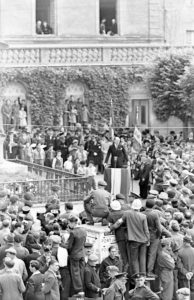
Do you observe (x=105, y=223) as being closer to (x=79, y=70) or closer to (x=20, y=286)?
(x=20, y=286)

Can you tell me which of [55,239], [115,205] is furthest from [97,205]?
[55,239]

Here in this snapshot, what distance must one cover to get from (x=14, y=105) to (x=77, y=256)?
92.3ft

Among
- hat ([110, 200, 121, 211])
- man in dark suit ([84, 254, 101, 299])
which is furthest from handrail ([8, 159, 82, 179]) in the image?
man in dark suit ([84, 254, 101, 299])

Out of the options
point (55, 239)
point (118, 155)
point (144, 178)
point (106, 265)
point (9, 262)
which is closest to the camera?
point (9, 262)

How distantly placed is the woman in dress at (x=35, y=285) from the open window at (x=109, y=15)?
37098 mm

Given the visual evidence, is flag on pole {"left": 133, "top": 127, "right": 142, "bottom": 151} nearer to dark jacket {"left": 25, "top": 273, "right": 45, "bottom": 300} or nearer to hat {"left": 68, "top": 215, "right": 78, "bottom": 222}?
hat {"left": 68, "top": 215, "right": 78, "bottom": 222}

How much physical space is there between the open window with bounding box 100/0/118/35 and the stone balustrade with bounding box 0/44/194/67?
15.0 ft

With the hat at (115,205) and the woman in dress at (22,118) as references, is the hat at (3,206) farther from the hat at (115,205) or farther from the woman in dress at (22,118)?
the woman in dress at (22,118)

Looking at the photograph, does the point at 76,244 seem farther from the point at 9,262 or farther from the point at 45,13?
the point at 45,13

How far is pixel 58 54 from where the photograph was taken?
5381 cm

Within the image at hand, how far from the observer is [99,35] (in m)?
58.2

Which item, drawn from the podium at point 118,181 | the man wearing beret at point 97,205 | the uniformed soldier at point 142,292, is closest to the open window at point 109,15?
the podium at point 118,181

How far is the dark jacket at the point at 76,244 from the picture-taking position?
2448cm

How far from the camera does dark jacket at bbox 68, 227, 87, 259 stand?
→ 2448 cm
